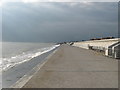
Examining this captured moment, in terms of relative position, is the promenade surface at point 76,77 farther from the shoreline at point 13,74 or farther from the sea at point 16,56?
the sea at point 16,56

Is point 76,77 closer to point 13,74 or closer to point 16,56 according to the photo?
Result: point 13,74

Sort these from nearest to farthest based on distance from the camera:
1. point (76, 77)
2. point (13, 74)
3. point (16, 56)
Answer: point (76, 77) < point (13, 74) < point (16, 56)

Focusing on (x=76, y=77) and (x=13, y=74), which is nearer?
(x=76, y=77)

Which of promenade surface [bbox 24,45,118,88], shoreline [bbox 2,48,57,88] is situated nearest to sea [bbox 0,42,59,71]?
shoreline [bbox 2,48,57,88]

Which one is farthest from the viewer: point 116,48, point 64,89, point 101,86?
point 116,48

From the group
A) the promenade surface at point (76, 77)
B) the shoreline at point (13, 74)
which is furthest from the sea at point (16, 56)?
the promenade surface at point (76, 77)

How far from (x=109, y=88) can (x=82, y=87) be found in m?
0.88

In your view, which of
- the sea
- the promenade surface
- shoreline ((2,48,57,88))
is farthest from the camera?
the sea

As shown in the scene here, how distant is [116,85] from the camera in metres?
9.84

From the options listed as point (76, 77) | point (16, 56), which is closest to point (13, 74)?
point (76, 77)

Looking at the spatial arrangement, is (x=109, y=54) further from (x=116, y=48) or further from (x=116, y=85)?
(x=116, y=85)

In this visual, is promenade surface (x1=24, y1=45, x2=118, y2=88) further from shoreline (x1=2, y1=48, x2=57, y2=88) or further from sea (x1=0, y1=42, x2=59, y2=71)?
sea (x1=0, y1=42, x2=59, y2=71)

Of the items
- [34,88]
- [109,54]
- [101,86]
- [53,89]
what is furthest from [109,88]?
[109,54]

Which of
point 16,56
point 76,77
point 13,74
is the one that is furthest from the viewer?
point 16,56
